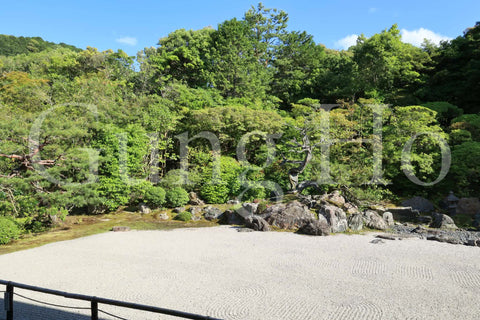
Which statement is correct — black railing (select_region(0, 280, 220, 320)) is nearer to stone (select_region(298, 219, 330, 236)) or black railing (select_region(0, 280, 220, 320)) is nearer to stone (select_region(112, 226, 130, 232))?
stone (select_region(112, 226, 130, 232))

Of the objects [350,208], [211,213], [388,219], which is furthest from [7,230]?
[388,219]

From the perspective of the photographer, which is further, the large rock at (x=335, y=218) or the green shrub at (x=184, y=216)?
the green shrub at (x=184, y=216)

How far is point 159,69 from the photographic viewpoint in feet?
73.4

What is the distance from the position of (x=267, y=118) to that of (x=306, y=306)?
13.8 meters

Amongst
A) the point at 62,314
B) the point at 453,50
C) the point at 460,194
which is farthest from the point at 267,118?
the point at 453,50

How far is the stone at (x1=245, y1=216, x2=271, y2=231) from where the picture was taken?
11297mm

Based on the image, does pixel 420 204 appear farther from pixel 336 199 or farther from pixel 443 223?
pixel 336 199

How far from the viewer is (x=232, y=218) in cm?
1275

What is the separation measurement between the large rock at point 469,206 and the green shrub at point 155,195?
1350cm

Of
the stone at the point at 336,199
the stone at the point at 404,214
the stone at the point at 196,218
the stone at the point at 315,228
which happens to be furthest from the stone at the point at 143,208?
the stone at the point at 404,214

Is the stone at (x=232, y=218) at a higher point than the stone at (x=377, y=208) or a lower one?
lower

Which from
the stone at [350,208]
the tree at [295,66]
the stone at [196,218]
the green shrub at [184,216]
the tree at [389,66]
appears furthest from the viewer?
the tree at [295,66]

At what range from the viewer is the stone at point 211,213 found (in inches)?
526

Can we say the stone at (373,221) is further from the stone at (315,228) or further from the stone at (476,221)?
the stone at (476,221)
